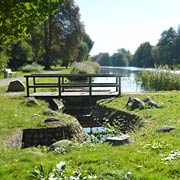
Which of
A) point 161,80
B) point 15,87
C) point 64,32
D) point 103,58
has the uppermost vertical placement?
point 64,32

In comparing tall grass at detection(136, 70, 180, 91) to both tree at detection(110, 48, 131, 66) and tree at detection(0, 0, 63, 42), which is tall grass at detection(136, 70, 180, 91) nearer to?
tree at detection(0, 0, 63, 42)

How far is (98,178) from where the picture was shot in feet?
15.1

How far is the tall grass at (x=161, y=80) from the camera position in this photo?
21.3m

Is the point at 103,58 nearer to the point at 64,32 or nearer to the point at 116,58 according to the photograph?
the point at 116,58

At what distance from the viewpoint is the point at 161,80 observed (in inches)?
863

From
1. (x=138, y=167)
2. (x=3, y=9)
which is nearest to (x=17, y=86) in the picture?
(x=3, y=9)

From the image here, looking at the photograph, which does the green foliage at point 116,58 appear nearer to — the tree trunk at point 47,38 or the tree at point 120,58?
the tree at point 120,58

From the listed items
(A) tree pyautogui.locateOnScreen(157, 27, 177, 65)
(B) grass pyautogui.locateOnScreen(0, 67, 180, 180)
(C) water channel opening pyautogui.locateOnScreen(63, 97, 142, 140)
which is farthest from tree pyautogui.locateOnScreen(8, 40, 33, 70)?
(A) tree pyautogui.locateOnScreen(157, 27, 177, 65)

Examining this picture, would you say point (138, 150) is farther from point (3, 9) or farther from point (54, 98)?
point (54, 98)

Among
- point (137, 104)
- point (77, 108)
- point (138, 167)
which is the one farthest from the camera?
point (77, 108)

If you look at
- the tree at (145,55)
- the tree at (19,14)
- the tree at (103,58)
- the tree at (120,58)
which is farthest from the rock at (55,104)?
the tree at (103,58)

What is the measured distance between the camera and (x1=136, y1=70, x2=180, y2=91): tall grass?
69.9 ft

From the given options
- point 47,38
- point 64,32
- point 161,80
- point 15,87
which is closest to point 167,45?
point 64,32

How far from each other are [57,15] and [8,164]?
45.4 meters
